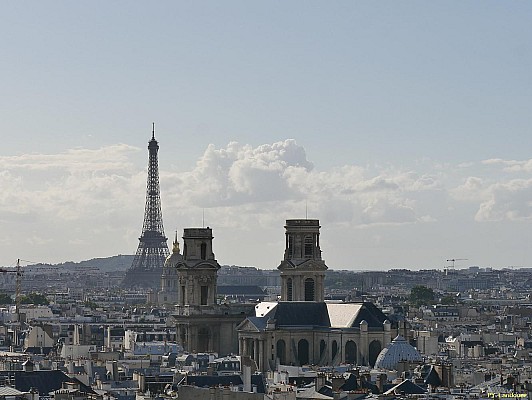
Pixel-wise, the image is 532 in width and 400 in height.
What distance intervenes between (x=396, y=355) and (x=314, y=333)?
12.3 m

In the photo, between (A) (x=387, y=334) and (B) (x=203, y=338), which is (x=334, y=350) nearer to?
(A) (x=387, y=334)

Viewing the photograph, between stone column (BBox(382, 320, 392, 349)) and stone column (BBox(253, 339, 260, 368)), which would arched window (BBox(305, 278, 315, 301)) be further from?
stone column (BBox(382, 320, 392, 349))

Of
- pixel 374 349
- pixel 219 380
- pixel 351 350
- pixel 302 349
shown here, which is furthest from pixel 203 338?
pixel 219 380

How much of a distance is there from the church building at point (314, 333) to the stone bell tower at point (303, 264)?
2.82m

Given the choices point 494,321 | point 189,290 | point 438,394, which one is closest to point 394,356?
point 189,290

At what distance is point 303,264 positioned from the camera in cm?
12344

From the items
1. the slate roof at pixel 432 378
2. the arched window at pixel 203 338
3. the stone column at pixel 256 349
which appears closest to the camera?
the slate roof at pixel 432 378

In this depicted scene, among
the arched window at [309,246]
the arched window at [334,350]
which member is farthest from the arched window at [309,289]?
the arched window at [334,350]

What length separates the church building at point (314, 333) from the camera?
11375cm

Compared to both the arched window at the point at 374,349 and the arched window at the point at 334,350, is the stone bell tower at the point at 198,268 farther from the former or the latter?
the arched window at the point at 374,349

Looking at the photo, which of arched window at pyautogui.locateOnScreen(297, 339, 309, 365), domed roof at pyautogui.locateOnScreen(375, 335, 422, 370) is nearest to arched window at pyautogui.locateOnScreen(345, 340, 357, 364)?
arched window at pyautogui.locateOnScreen(297, 339, 309, 365)

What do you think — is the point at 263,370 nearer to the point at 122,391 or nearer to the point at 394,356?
the point at 394,356

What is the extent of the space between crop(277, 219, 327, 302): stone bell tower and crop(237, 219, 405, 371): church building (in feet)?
9.24

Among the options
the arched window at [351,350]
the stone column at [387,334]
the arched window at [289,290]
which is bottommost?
the arched window at [351,350]
